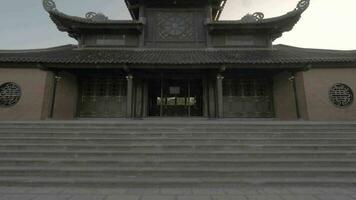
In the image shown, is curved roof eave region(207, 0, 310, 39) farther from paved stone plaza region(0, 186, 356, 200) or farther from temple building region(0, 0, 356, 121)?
paved stone plaza region(0, 186, 356, 200)

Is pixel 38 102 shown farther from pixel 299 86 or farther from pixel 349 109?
pixel 349 109

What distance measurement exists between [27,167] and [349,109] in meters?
12.8

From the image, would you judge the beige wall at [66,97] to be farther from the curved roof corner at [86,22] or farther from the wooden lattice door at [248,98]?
the wooden lattice door at [248,98]

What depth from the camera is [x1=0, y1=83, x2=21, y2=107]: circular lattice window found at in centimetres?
1079

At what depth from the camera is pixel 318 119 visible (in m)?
10.7

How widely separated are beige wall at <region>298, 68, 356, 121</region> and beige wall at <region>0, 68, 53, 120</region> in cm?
1215

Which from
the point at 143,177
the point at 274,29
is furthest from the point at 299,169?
the point at 274,29

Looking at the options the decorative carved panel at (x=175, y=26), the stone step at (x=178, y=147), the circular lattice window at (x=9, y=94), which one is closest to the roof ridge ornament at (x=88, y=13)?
the decorative carved panel at (x=175, y=26)

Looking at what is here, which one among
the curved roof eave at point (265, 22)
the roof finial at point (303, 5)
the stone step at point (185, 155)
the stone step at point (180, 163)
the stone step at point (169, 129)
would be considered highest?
the roof finial at point (303, 5)

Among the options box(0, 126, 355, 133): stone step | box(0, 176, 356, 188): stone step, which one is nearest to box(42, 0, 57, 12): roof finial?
box(0, 126, 355, 133): stone step

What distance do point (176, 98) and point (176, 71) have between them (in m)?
1.42

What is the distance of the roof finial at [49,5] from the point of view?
1201 cm

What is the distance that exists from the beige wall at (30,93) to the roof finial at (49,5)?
346 cm

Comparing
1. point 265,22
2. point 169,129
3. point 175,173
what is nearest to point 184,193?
point 175,173
